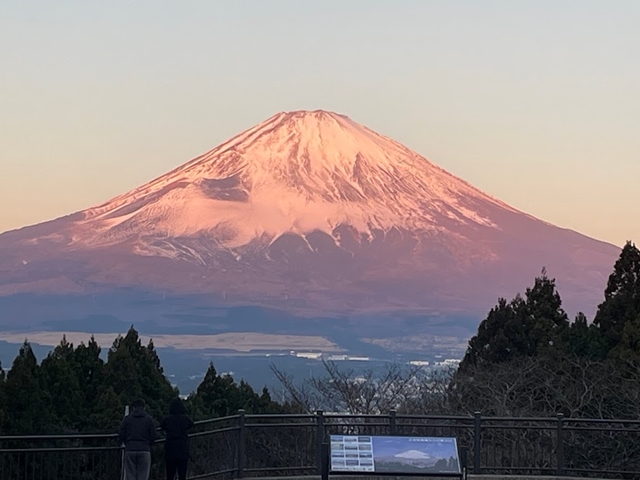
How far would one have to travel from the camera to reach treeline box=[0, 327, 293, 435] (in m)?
36.6

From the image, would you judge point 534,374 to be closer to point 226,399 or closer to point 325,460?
point 226,399

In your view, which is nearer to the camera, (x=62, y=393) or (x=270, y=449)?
(x=270, y=449)

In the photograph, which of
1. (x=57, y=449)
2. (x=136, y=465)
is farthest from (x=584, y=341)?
(x=57, y=449)

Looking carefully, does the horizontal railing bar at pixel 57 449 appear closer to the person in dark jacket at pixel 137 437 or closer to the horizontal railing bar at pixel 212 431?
the person in dark jacket at pixel 137 437

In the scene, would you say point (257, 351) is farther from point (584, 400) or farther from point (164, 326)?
point (584, 400)

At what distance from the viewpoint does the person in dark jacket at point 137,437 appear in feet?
52.6

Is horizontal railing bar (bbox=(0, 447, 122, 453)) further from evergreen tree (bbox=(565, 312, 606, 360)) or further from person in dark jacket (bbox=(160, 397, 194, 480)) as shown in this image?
evergreen tree (bbox=(565, 312, 606, 360))

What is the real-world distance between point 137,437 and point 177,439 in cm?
Result: 79

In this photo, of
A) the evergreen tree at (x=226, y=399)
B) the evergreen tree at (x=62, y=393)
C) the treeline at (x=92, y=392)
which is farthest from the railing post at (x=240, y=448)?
the evergreen tree at (x=226, y=399)

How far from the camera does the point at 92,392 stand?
4325cm

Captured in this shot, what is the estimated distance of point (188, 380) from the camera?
353ft

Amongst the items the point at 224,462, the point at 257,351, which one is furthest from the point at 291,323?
the point at 224,462

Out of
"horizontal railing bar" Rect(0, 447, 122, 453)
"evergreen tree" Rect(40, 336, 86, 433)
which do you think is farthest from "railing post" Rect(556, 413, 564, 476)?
"evergreen tree" Rect(40, 336, 86, 433)

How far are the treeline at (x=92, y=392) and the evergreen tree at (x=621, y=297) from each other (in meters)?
12.4
